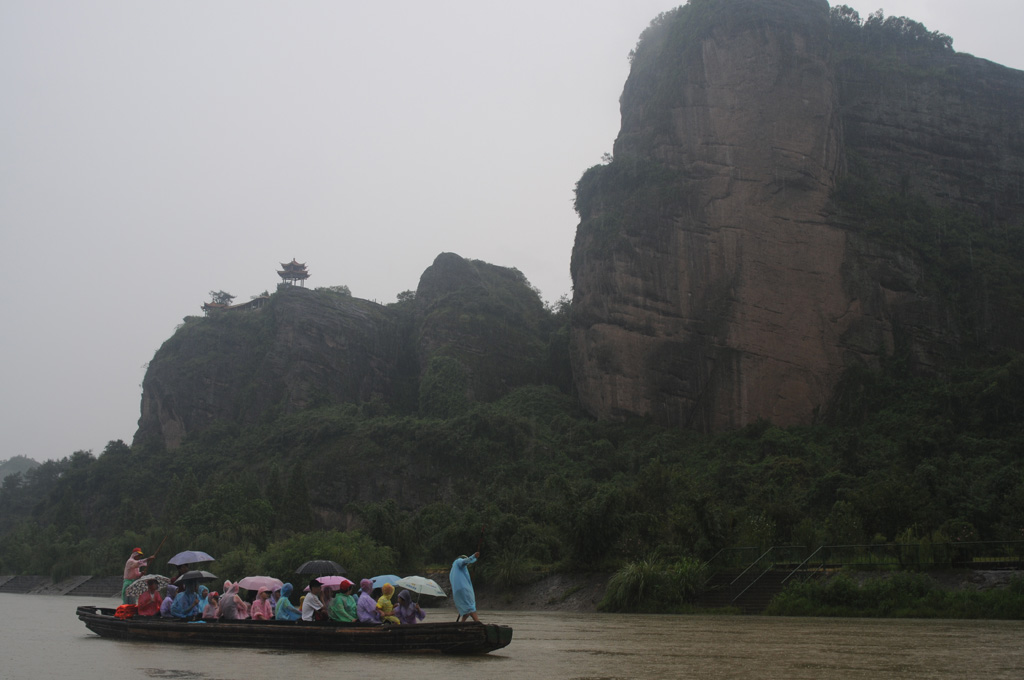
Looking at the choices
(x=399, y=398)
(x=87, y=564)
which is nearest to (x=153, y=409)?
(x=399, y=398)

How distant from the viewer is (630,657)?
14.1 metres

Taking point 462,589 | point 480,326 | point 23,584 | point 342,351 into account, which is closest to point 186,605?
point 462,589

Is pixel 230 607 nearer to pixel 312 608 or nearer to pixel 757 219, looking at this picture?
pixel 312 608

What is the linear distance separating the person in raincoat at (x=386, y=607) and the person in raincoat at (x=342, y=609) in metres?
0.45

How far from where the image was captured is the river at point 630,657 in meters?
12.0

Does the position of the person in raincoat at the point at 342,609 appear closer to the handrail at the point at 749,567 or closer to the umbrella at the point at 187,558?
the umbrella at the point at 187,558

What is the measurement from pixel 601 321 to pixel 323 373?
3148 centimetres

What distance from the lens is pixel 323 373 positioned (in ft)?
272

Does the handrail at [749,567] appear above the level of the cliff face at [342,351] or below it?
below

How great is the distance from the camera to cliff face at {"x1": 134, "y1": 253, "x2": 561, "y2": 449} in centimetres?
7912

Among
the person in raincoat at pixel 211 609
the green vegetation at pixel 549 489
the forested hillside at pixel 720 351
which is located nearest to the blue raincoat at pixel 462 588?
the person in raincoat at pixel 211 609

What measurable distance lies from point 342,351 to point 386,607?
2752 inches

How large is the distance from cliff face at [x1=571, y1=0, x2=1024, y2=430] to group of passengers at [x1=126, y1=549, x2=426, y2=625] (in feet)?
140

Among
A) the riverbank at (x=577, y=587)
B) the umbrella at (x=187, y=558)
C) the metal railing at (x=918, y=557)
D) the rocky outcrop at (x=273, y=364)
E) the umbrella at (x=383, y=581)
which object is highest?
the rocky outcrop at (x=273, y=364)
